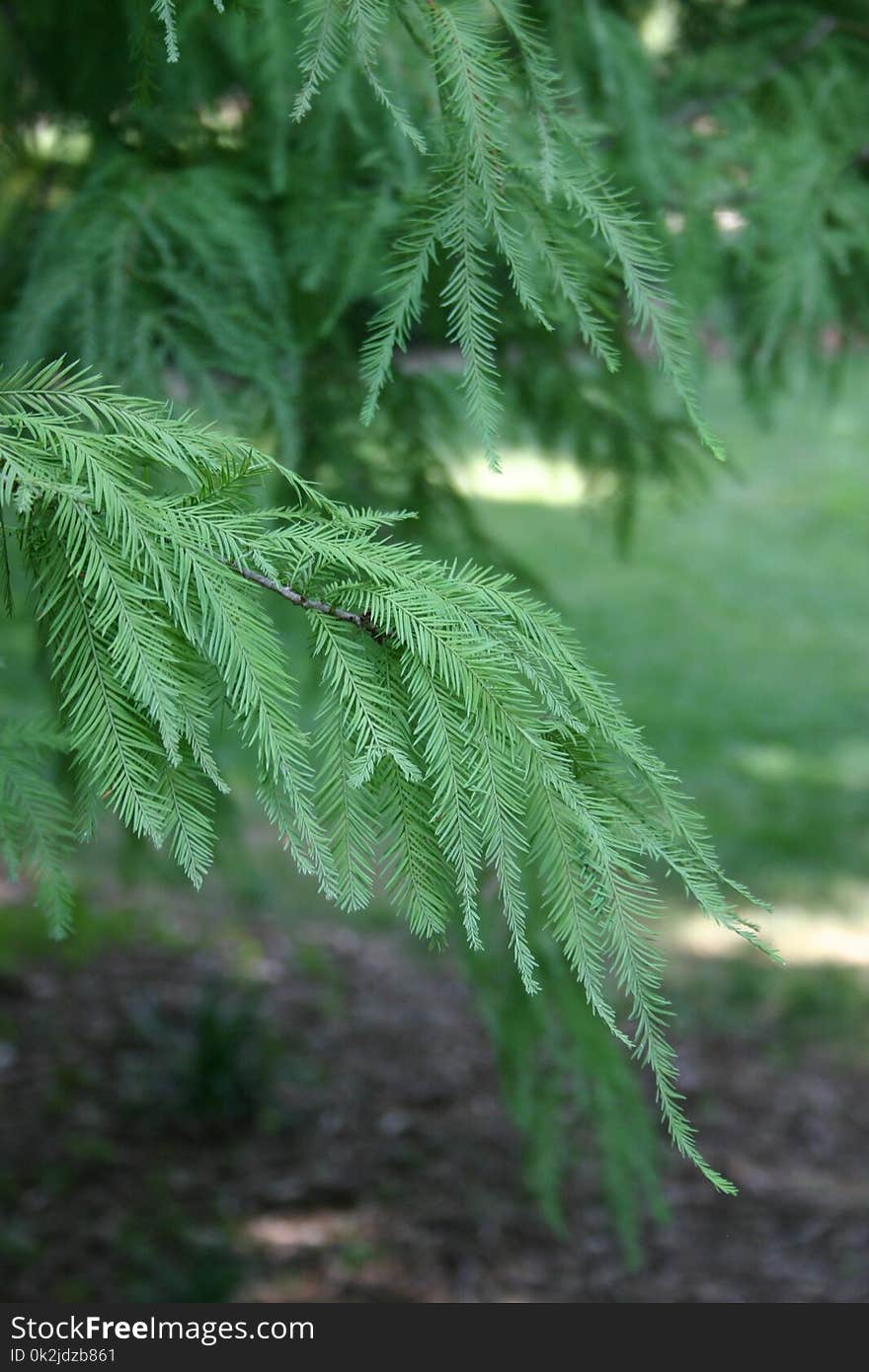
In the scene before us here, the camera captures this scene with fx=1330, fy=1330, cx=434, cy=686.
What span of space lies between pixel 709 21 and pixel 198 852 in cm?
281

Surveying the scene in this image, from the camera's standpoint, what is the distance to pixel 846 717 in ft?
26.8

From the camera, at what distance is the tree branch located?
1.30m

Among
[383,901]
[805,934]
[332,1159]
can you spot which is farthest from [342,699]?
[383,901]

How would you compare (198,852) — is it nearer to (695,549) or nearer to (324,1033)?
(324,1033)

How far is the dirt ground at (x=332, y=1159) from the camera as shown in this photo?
159 inches

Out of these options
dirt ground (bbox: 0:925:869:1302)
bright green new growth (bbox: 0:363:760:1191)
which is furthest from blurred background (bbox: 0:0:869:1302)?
bright green new growth (bbox: 0:363:760:1191)

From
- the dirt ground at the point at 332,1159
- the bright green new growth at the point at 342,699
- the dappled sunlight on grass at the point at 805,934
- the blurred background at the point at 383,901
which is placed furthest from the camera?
the dappled sunlight on grass at the point at 805,934

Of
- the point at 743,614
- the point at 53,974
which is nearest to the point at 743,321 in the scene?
the point at 53,974

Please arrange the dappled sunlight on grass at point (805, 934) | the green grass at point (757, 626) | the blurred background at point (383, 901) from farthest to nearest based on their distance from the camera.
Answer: the green grass at point (757, 626), the dappled sunlight on grass at point (805, 934), the blurred background at point (383, 901)

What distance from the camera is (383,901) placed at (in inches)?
257

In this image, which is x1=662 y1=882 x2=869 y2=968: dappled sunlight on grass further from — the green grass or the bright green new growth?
the bright green new growth

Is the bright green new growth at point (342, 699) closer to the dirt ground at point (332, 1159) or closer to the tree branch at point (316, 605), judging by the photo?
the tree branch at point (316, 605)

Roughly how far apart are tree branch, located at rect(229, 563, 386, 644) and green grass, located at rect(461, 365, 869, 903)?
2.08m

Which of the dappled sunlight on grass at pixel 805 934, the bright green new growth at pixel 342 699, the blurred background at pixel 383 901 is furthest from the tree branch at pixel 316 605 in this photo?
the dappled sunlight on grass at pixel 805 934
